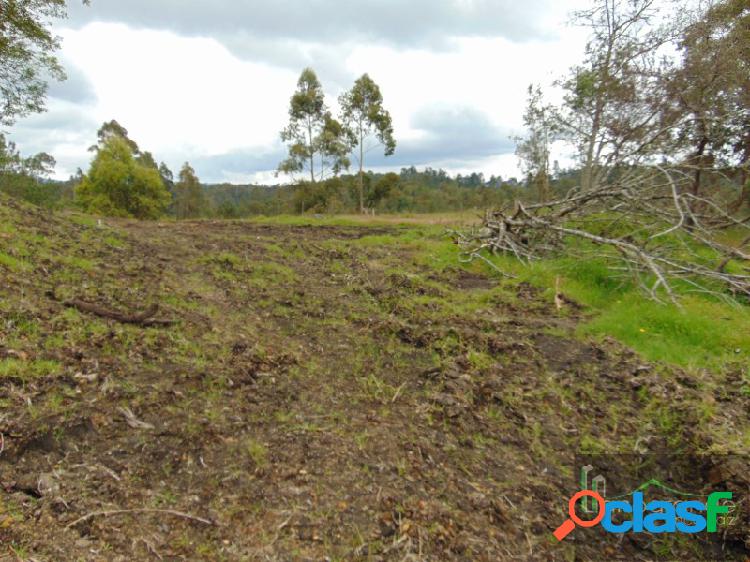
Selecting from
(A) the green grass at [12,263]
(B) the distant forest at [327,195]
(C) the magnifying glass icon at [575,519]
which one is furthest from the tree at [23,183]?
(C) the magnifying glass icon at [575,519]

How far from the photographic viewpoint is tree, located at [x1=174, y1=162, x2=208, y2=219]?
3816 centimetres

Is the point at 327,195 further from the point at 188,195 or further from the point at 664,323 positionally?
the point at 664,323

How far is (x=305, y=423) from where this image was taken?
271cm

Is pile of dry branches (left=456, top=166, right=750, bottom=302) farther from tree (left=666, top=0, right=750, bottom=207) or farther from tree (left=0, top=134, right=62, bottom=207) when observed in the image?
tree (left=0, top=134, right=62, bottom=207)

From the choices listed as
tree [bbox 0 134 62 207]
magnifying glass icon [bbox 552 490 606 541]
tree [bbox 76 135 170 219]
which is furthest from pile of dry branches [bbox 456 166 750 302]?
tree [bbox 76 135 170 219]

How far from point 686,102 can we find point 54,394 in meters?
11.8

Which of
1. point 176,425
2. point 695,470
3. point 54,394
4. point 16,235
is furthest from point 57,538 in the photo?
point 16,235

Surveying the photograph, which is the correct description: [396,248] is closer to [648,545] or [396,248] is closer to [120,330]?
[120,330]

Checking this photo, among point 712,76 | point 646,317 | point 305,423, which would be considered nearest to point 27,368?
point 305,423

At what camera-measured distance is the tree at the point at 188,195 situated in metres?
38.2

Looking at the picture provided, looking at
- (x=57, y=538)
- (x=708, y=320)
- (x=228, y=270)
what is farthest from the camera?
(x=228, y=270)

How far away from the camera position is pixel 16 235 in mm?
5203

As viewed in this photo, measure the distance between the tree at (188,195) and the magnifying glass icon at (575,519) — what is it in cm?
4148

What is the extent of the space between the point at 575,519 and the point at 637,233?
6.34m
